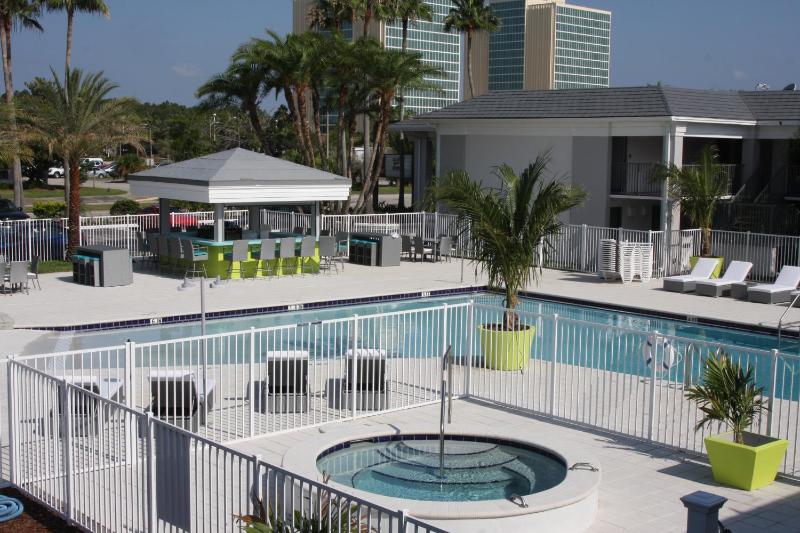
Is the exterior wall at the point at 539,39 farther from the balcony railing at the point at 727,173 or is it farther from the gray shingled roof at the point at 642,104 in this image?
the balcony railing at the point at 727,173

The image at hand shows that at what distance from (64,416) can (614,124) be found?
21.3 metres

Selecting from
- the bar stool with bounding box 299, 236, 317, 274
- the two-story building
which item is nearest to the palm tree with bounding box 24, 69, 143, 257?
the bar stool with bounding box 299, 236, 317, 274

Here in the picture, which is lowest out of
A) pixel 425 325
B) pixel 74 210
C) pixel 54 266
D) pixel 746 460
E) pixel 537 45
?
pixel 425 325

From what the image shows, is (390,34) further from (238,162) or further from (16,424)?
(16,424)

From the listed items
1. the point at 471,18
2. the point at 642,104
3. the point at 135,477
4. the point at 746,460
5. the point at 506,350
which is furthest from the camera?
the point at 471,18

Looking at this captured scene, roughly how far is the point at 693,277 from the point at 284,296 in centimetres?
914

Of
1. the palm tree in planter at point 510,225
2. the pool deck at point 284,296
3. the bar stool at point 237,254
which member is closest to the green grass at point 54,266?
the pool deck at point 284,296

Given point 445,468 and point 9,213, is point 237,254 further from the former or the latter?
point 445,468

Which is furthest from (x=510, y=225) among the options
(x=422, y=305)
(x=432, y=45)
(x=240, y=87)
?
(x=432, y=45)

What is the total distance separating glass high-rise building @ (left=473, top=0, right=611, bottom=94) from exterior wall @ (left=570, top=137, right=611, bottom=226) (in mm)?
124010

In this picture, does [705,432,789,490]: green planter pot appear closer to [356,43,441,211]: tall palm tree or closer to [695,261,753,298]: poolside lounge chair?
[695,261,753,298]: poolside lounge chair

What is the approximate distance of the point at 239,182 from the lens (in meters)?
22.7

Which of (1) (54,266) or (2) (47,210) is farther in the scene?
(2) (47,210)

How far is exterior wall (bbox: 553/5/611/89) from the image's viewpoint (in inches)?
6590
